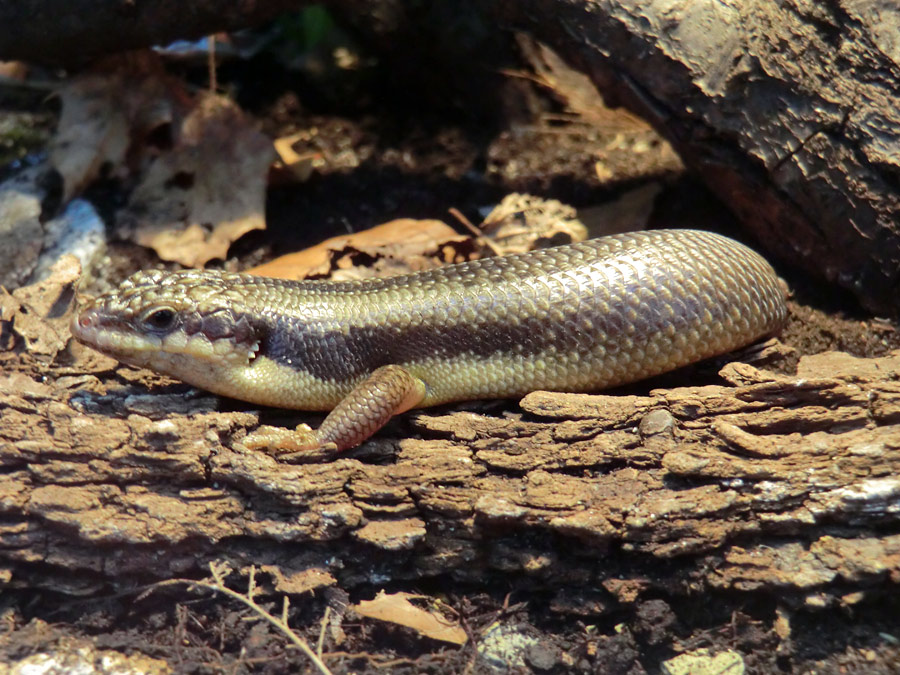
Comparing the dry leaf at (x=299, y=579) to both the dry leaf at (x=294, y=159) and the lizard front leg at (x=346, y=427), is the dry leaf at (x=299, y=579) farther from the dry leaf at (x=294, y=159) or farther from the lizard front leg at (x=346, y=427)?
the dry leaf at (x=294, y=159)

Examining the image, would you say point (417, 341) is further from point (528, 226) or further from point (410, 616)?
point (528, 226)

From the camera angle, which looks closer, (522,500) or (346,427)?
(522,500)

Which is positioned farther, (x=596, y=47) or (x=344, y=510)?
(x=596, y=47)

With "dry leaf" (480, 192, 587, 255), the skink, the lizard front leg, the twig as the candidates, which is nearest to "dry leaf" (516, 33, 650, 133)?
"dry leaf" (480, 192, 587, 255)

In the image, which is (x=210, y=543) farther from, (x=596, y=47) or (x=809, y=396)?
(x=596, y=47)

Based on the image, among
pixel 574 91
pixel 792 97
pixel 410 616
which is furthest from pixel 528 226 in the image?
pixel 410 616

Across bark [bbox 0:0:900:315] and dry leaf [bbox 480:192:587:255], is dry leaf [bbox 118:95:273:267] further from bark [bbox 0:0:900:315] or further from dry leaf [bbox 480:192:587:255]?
dry leaf [bbox 480:192:587:255]

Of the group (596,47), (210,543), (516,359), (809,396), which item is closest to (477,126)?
(596,47)
